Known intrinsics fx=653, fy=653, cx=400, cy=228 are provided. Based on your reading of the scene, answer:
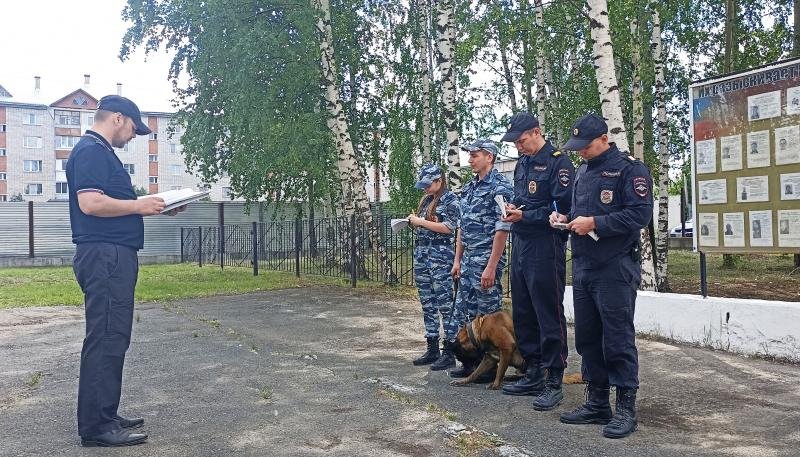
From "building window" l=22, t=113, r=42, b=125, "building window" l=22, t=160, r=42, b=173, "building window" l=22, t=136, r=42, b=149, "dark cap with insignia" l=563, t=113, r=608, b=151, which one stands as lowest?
"dark cap with insignia" l=563, t=113, r=608, b=151

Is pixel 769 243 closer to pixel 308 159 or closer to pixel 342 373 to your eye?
pixel 342 373

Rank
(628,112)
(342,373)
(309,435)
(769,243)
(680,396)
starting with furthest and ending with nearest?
(628,112)
(769,243)
(342,373)
(680,396)
(309,435)

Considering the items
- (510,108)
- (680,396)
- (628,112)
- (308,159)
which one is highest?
(510,108)

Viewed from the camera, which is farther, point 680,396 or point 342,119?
point 342,119

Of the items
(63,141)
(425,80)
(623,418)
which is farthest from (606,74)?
(63,141)

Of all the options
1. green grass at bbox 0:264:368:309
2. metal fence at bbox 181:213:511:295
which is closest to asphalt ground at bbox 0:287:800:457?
metal fence at bbox 181:213:511:295

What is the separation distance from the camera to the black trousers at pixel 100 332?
3676 millimetres

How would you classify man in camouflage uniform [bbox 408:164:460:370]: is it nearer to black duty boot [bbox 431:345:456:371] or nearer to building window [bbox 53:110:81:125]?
black duty boot [bbox 431:345:456:371]

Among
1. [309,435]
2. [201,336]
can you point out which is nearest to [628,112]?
[201,336]

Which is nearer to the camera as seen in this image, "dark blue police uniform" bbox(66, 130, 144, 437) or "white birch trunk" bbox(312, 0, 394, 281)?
"dark blue police uniform" bbox(66, 130, 144, 437)

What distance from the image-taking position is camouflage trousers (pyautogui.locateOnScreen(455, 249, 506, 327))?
5.03 m

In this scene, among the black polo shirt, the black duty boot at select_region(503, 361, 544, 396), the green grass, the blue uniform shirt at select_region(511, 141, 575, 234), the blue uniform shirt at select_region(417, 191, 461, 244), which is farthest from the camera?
the green grass

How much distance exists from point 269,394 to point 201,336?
307 centimetres

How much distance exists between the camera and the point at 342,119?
523 inches
